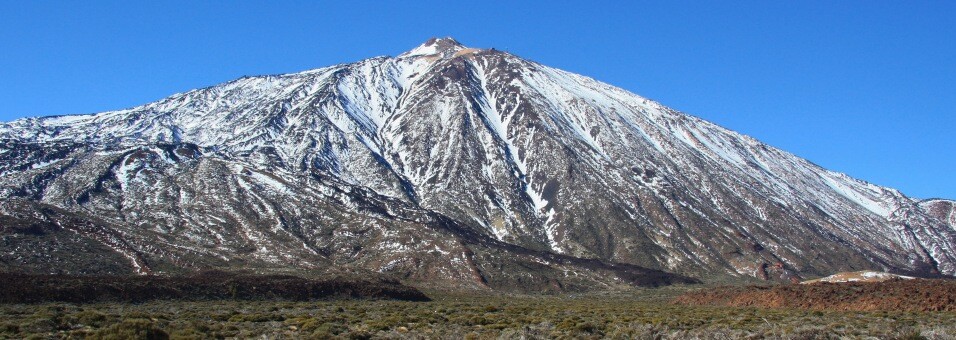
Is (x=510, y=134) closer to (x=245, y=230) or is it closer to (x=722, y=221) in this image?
(x=722, y=221)

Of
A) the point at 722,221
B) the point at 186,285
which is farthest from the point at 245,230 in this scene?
the point at 722,221

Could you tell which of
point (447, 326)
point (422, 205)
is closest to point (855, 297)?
point (447, 326)

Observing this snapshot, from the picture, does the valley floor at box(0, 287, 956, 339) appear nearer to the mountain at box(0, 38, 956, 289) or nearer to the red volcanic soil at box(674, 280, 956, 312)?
the red volcanic soil at box(674, 280, 956, 312)

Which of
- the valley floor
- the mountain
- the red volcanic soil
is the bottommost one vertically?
the valley floor

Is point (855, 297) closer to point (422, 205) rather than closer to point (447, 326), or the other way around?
point (447, 326)

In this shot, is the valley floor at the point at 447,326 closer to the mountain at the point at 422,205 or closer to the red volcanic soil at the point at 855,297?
the red volcanic soil at the point at 855,297

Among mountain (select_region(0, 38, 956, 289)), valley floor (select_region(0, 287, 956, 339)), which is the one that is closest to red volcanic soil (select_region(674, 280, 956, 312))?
valley floor (select_region(0, 287, 956, 339))
